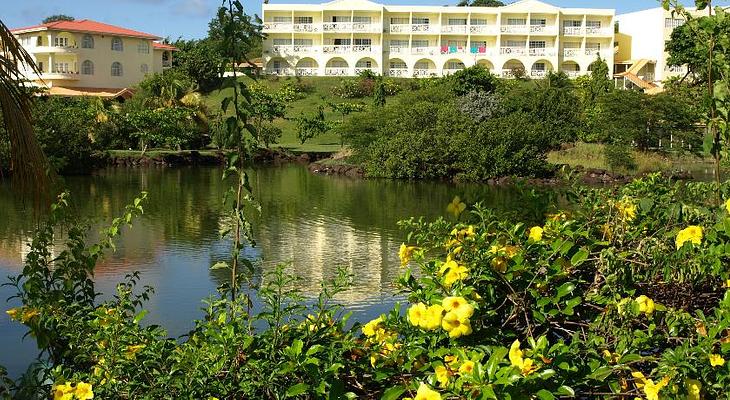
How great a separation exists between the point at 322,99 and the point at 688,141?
70.6 ft

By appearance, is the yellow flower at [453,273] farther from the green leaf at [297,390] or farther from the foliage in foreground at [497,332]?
the green leaf at [297,390]

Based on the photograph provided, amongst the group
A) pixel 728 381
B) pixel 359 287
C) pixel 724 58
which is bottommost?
pixel 359 287

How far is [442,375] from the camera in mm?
2105

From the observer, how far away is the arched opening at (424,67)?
52.3 meters

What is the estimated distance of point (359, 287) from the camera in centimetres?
887

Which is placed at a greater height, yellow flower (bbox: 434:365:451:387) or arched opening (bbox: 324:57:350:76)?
arched opening (bbox: 324:57:350:76)

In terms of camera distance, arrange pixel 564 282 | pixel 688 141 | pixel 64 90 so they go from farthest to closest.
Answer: pixel 64 90
pixel 688 141
pixel 564 282

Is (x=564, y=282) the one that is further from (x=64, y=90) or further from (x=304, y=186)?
(x=64, y=90)

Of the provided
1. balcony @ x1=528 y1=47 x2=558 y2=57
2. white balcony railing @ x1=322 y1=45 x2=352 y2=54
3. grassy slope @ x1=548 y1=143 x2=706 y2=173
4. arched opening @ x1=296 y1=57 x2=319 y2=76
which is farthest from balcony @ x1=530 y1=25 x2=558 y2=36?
grassy slope @ x1=548 y1=143 x2=706 y2=173

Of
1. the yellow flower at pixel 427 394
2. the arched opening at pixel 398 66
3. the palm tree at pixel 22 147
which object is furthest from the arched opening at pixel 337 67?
the yellow flower at pixel 427 394

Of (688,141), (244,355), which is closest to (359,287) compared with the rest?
(244,355)

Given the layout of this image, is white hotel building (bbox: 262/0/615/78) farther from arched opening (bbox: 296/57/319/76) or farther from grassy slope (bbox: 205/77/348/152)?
grassy slope (bbox: 205/77/348/152)

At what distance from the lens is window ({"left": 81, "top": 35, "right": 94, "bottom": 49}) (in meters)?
45.1

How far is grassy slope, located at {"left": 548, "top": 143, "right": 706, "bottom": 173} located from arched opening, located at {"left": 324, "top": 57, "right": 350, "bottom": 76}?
25.3 metres
